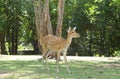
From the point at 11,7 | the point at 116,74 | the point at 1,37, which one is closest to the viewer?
the point at 116,74

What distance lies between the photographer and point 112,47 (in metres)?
35.8

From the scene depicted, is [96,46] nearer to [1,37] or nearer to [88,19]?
[88,19]

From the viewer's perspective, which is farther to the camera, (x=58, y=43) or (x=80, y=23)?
(x=80, y=23)

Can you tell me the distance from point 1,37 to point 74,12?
852 cm

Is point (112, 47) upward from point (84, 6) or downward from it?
downward

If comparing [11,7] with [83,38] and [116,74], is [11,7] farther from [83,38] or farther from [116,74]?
[116,74]

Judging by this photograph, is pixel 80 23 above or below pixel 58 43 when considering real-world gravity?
below

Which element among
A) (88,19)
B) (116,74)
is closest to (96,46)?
(88,19)

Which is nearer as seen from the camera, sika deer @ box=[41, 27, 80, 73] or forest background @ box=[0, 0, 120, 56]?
sika deer @ box=[41, 27, 80, 73]

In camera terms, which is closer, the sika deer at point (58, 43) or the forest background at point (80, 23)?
the sika deer at point (58, 43)

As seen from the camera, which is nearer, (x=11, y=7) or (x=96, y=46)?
(x=11, y=7)

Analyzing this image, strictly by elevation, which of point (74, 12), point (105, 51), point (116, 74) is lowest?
point (105, 51)

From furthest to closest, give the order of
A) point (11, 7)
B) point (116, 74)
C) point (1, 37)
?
1. point (1, 37)
2. point (11, 7)
3. point (116, 74)

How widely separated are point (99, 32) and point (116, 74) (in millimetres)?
24420
